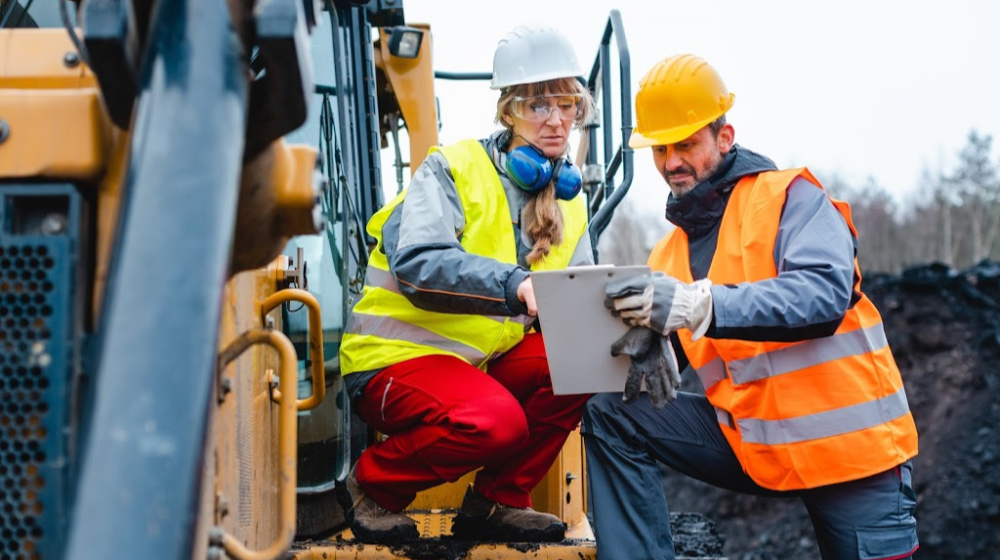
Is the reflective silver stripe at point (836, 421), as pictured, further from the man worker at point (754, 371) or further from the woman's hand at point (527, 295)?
the woman's hand at point (527, 295)

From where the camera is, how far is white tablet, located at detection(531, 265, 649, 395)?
2.64 metres

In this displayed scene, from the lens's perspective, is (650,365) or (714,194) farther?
(714,194)

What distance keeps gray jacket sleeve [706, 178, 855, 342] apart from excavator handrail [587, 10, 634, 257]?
78 cm

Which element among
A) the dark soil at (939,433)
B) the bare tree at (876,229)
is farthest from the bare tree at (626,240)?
the dark soil at (939,433)

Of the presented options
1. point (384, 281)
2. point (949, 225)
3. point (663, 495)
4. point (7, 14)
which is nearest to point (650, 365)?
point (663, 495)

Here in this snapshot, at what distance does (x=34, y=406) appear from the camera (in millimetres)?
1498

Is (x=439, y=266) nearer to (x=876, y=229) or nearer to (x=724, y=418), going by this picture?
(x=724, y=418)

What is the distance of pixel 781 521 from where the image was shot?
37.3 ft

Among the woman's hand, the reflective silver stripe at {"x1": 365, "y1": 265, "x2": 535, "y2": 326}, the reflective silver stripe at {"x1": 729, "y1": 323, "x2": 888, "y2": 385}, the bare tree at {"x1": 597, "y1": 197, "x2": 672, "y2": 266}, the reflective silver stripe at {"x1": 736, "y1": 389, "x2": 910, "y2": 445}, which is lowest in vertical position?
the bare tree at {"x1": 597, "y1": 197, "x2": 672, "y2": 266}

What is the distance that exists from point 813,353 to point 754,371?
0.59ft

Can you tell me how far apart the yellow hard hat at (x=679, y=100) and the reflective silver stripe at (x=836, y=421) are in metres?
0.99

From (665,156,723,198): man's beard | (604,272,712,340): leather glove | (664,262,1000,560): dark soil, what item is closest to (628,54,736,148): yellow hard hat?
(665,156,723,198): man's beard

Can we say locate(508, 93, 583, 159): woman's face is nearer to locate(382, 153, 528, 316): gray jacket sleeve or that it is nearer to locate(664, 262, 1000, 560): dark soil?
locate(382, 153, 528, 316): gray jacket sleeve

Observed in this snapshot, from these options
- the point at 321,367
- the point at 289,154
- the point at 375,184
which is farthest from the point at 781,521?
the point at 289,154
